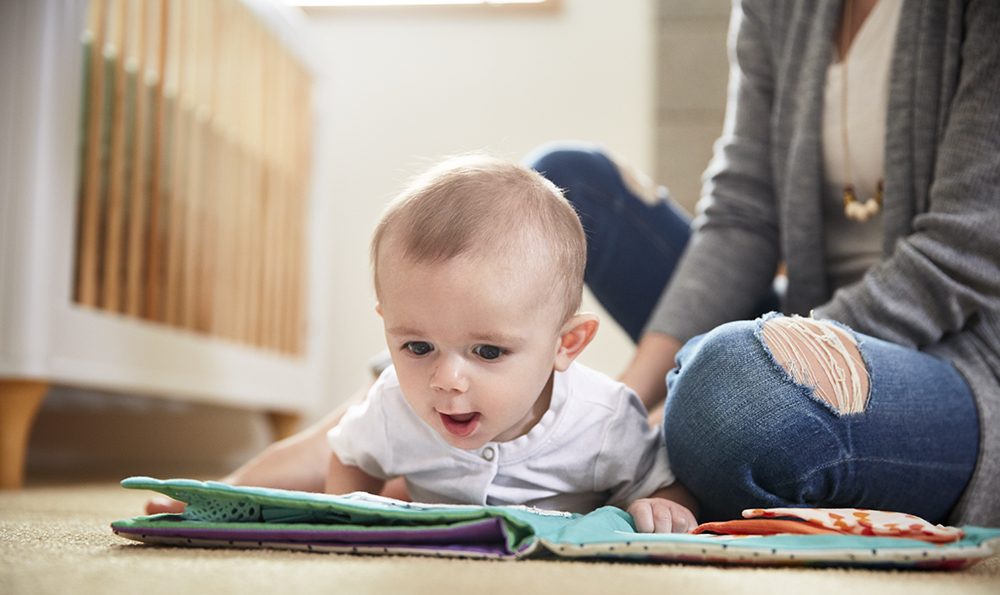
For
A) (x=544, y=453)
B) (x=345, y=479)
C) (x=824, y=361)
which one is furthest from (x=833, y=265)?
(x=345, y=479)

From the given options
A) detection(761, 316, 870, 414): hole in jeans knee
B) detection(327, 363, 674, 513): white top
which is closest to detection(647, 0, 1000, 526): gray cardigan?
detection(761, 316, 870, 414): hole in jeans knee

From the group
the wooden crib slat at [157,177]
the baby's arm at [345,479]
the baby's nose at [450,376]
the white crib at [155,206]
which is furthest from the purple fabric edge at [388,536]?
the wooden crib slat at [157,177]

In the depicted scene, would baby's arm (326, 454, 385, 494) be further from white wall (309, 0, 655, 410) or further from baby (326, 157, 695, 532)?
white wall (309, 0, 655, 410)

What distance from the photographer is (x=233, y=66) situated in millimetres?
2010

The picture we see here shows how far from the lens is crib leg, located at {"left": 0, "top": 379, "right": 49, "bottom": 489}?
1413mm

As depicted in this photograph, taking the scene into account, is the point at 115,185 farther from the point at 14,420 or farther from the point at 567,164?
the point at 567,164

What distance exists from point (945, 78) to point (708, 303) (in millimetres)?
307

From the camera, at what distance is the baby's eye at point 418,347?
29.4 inches

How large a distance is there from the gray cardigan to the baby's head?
28cm

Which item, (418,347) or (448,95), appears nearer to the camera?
(418,347)

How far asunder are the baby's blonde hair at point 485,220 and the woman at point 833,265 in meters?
0.13

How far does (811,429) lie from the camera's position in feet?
2.44

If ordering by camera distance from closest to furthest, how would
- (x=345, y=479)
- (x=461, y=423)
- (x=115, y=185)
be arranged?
(x=461, y=423)
(x=345, y=479)
(x=115, y=185)

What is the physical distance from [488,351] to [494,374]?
0.02 metres
